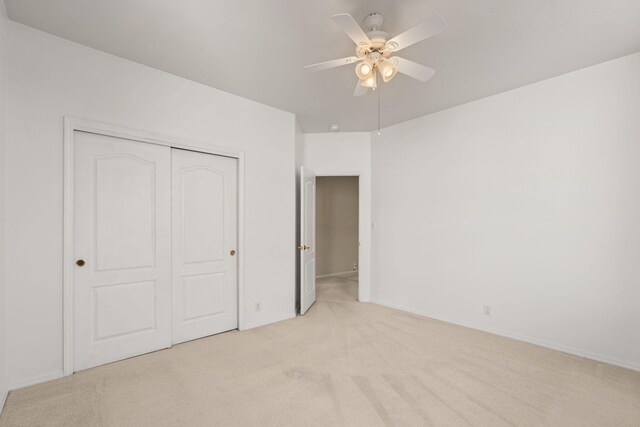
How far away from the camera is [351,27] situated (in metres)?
1.76

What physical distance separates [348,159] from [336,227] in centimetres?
248

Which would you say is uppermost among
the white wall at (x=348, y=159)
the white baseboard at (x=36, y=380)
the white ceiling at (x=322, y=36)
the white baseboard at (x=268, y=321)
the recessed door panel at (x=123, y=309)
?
the white ceiling at (x=322, y=36)

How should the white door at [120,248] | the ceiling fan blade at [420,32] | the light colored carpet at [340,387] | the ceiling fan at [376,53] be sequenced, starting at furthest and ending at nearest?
the white door at [120,248] → the light colored carpet at [340,387] → the ceiling fan at [376,53] → the ceiling fan blade at [420,32]

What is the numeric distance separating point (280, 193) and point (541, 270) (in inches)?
119

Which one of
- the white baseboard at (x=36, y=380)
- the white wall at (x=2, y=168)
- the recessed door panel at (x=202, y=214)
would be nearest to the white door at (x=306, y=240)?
the recessed door panel at (x=202, y=214)

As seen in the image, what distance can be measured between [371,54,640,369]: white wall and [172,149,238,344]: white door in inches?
93.8

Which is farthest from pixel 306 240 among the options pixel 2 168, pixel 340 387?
pixel 2 168

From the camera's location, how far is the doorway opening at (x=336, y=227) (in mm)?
6848

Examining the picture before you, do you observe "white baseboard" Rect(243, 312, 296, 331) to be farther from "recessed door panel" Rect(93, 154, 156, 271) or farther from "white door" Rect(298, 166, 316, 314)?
"recessed door panel" Rect(93, 154, 156, 271)

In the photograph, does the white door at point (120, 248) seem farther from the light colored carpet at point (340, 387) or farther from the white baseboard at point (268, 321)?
the white baseboard at point (268, 321)

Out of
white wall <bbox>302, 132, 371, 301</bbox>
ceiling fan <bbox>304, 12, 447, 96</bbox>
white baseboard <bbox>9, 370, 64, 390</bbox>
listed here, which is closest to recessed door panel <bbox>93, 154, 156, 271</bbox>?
white baseboard <bbox>9, 370, 64, 390</bbox>

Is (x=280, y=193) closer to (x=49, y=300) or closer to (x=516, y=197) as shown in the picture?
(x=49, y=300)

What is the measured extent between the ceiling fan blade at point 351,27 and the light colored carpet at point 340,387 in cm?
237

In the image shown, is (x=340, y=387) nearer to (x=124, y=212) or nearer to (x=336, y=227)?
(x=124, y=212)
